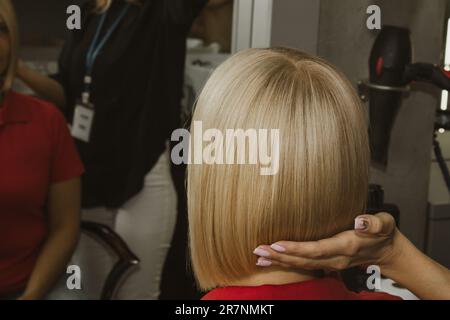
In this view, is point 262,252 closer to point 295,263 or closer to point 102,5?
point 295,263

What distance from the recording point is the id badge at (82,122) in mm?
1450

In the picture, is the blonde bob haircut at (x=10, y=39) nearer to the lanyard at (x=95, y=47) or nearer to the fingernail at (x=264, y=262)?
the lanyard at (x=95, y=47)

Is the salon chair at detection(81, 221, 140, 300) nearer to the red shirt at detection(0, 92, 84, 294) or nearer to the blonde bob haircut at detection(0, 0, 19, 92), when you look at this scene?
the red shirt at detection(0, 92, 84, 294)

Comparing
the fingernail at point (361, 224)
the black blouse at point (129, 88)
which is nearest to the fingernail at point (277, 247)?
the fingernail at point (361, 224)

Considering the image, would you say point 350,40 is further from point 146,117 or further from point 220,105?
point 220,105

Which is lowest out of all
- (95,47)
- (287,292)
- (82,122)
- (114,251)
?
(114,251)

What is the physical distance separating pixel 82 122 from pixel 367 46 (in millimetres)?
748

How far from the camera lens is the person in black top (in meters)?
1.43

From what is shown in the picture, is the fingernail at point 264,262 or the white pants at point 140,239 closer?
the fingernail at point 264,262

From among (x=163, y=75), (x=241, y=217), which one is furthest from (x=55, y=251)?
(x=241, y=217)

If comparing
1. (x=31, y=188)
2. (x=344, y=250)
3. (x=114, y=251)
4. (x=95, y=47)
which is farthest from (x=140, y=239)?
(x=344, y=250)

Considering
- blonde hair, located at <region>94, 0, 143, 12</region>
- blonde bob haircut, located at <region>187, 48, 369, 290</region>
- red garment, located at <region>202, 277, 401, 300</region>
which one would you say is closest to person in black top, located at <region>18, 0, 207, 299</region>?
blonde hair, located at <region>94, 0, 143, 12</region>

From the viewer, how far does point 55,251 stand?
4.84 ft

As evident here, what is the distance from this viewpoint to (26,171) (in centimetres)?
139
